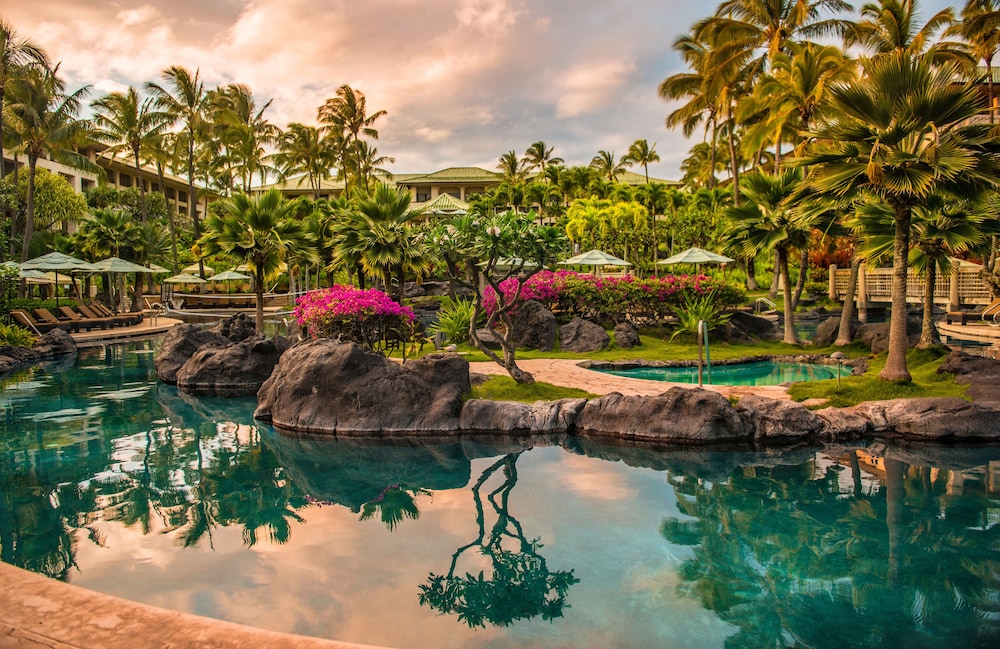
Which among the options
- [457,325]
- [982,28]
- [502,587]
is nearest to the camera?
[502,587]

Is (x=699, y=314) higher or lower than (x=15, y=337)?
higher

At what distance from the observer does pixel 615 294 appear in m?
18.9

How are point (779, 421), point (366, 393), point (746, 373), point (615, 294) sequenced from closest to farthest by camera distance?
1. point (779, 421)
2. point (366, 393)
3. point (746, 373)
4. point (615, 294)

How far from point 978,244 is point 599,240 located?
22060 millimetres

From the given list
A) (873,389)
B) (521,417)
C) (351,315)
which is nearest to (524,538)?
(521,417)

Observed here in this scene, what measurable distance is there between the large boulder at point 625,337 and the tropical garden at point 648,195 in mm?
1155

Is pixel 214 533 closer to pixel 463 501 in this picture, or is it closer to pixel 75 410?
pixel 463 501

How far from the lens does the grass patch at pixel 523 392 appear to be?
10.9m

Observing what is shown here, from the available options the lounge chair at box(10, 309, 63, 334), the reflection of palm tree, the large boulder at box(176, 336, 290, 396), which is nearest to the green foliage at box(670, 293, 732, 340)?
the large boulder at box(176, 336, 290, 396)

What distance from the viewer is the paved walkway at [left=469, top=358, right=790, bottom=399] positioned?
1144 centimetres

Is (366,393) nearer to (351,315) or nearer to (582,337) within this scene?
(351,315)

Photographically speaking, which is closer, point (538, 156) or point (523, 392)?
point (523, 392)

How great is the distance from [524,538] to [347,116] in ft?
135

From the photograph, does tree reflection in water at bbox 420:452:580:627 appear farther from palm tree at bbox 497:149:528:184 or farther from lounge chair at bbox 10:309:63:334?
palm tree at bbox 497:149:528:184
